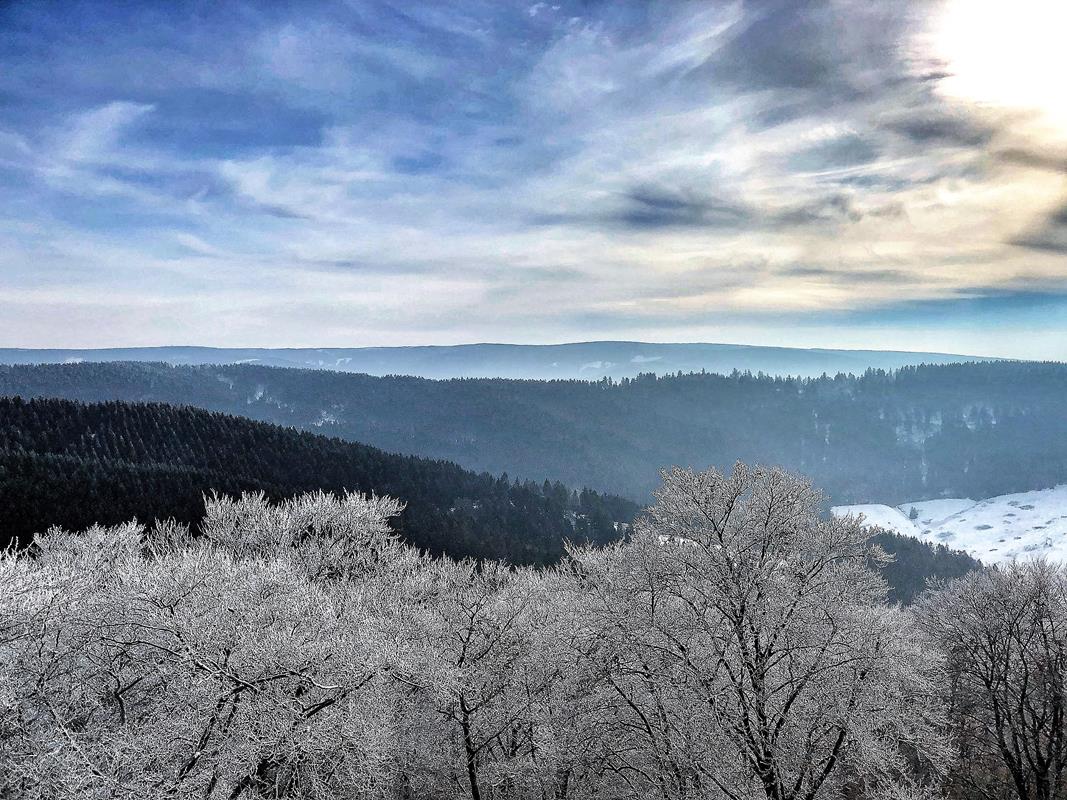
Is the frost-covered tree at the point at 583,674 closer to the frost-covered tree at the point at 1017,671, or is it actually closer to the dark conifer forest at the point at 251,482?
the frost-covered tree at the point at 1017,671

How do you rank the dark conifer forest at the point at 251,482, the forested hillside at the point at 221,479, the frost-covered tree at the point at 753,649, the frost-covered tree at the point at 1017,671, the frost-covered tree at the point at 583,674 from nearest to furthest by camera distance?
the frost-covered tree at the point at 583,674
the frost-covered tree at the point at 753,649
the frost-covered tree at the point at 1017,671
the forested hillside at the point at 221,479
the dark conifer forest at the point at 251,482

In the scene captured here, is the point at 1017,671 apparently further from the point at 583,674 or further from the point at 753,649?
the point at 583,674

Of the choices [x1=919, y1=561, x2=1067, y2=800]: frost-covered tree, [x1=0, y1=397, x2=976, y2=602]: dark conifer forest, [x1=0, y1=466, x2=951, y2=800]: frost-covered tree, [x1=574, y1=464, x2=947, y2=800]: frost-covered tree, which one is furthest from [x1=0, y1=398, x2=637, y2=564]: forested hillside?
[x1=574, y1=464, x2=947, y2=800]: frost-covered tree

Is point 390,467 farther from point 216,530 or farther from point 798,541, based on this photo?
point 798,541

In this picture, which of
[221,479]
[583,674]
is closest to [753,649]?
[583,674]

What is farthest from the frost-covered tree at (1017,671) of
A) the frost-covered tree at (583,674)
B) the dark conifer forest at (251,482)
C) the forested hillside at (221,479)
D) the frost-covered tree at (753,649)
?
the forested hillside at (221,479)

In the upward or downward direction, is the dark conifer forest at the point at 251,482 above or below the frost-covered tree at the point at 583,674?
below

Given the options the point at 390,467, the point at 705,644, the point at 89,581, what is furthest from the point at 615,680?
the point at 390,467

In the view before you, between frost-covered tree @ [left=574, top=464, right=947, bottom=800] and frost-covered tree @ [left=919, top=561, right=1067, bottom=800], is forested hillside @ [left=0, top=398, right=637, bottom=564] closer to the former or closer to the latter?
frost-covered tree @ [left=919, top=561, right=1067, bottom=800]
